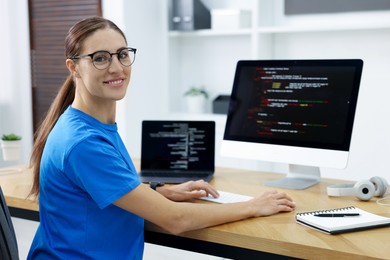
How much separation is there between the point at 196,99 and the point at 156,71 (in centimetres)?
38

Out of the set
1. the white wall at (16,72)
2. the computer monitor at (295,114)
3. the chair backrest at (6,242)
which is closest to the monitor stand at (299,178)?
the computer monitor at (295,114)

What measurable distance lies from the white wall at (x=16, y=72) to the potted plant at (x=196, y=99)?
4.53 feet

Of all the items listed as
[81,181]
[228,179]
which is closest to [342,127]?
[228,179]

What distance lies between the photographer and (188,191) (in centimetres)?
198

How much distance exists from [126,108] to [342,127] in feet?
7.83

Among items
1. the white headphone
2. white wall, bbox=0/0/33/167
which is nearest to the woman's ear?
the white headphone

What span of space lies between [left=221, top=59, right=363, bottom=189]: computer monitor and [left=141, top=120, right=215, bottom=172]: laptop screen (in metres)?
0.08

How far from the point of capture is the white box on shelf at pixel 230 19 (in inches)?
160

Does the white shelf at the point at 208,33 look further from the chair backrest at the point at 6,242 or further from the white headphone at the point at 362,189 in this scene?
the chair backrest at the point at 6,242

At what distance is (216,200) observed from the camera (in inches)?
75.5

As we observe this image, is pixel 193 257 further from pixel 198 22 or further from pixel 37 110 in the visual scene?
pixel 37 110

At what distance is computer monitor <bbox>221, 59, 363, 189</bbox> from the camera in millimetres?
2070

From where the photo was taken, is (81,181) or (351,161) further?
(351,161)

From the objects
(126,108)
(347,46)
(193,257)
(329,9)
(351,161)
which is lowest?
(193,257)
